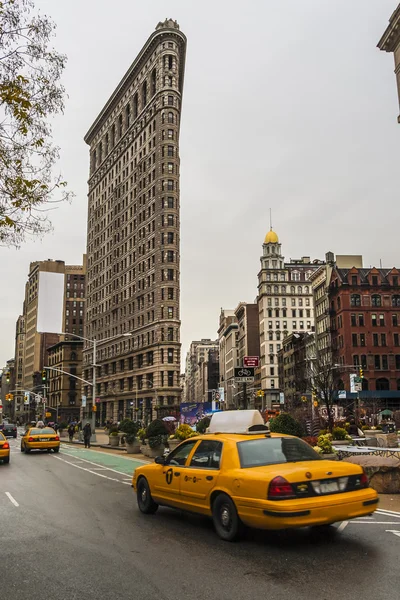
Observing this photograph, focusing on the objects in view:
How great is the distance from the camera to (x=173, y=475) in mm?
8875

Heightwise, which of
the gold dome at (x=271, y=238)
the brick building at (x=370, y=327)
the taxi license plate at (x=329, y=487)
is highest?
the gold dome at (x=271, y=238)

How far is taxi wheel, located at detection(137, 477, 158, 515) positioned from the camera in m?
9.67

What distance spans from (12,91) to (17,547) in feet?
25.4

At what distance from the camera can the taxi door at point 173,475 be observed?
872 cm

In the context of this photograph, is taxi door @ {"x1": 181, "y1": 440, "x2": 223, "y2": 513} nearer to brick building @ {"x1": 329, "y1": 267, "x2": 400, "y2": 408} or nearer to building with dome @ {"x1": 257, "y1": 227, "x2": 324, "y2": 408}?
brick building @ {"x1": 329, "y1": 267, "x2": 400, "y2": 408}

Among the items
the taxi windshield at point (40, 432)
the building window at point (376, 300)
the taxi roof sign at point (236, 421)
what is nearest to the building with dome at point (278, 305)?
the building window at point (376, 300)

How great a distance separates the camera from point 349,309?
81188 mm

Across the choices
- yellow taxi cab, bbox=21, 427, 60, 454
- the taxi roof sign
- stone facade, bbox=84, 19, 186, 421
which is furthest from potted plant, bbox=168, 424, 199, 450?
stone facade, bbox=84, 19, 186, 421

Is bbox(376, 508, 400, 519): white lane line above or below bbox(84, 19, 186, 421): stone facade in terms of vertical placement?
below

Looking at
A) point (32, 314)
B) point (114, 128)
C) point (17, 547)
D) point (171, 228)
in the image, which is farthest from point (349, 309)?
point (32, 314)

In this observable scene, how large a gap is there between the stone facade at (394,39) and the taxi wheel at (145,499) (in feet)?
142

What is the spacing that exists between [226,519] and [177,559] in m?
1.14

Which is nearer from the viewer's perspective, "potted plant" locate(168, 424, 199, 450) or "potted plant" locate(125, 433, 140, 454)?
"potted plant" locate(168, 424, 199, 450)

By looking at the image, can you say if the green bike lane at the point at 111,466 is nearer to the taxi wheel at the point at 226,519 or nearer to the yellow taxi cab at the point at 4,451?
the yellow taxi cab at the point at 4,451
